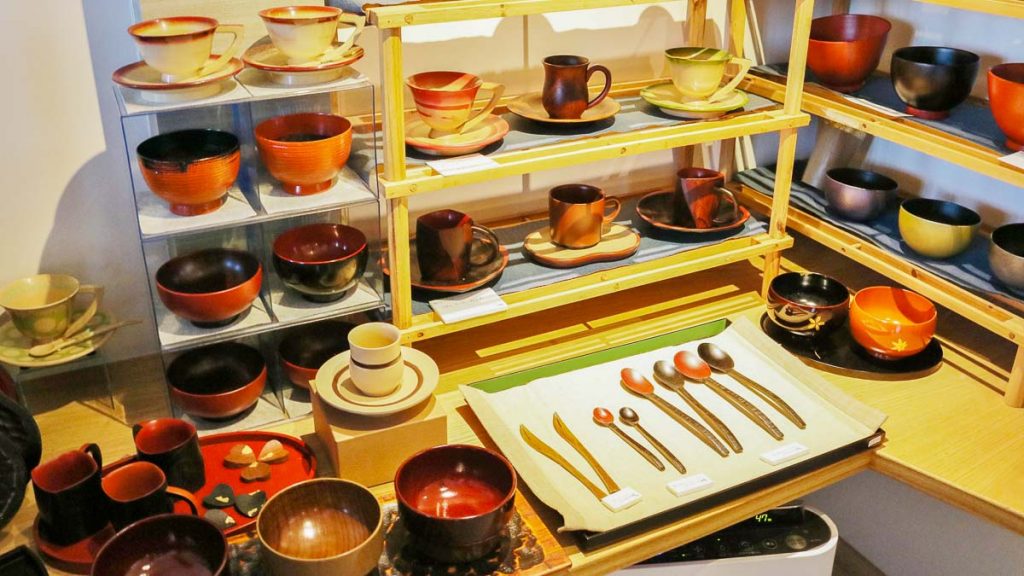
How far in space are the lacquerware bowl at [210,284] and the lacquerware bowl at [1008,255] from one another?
125 cm

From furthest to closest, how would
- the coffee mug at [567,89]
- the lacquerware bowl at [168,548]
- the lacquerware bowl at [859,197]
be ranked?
the lacquerware bowl at [859,197], the coffee mug at [567,89], the lacquerware bowl at [168,548]

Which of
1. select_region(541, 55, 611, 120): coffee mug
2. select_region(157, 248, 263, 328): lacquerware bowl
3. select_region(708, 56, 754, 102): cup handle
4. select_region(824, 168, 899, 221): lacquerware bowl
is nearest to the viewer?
select_region(157, 248, 263, 328): lacquerware bowl

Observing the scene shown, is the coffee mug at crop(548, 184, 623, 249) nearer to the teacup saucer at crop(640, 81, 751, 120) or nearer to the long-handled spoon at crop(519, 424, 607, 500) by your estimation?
the teacup saucer at crop(640, 81, 751, 120)

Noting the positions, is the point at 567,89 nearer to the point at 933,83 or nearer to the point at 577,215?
the point at 577,215

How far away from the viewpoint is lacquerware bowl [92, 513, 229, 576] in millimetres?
1188

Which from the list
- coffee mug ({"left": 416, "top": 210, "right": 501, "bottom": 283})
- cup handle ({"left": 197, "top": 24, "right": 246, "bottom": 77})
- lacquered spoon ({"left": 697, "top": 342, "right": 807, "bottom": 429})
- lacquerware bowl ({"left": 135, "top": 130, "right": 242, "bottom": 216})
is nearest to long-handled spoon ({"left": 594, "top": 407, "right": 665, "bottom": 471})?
lacquered spoon ({"left": 697, "top": 342, "right": 807, "bottom": 429})

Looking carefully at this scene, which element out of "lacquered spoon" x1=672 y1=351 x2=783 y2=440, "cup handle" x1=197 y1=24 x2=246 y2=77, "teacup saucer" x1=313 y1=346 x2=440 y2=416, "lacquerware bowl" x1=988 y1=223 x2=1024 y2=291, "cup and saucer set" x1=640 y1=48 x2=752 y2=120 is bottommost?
"lacquered spoon" x1=672 y1=351 x2=783 y2=440

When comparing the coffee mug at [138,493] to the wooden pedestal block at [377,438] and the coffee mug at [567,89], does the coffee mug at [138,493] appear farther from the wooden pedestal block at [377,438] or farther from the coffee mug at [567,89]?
the coffee mug at [567,89]

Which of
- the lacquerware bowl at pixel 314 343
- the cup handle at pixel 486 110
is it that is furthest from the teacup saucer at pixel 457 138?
the lacquerware bowl at pixel 314 343

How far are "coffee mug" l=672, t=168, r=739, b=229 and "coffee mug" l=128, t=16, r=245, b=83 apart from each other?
2.99 feet

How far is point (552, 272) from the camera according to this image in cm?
178

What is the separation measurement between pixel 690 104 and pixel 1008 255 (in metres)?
0.61

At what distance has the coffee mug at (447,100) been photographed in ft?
5.08

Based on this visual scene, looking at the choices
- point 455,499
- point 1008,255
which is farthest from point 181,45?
point 1008,255
